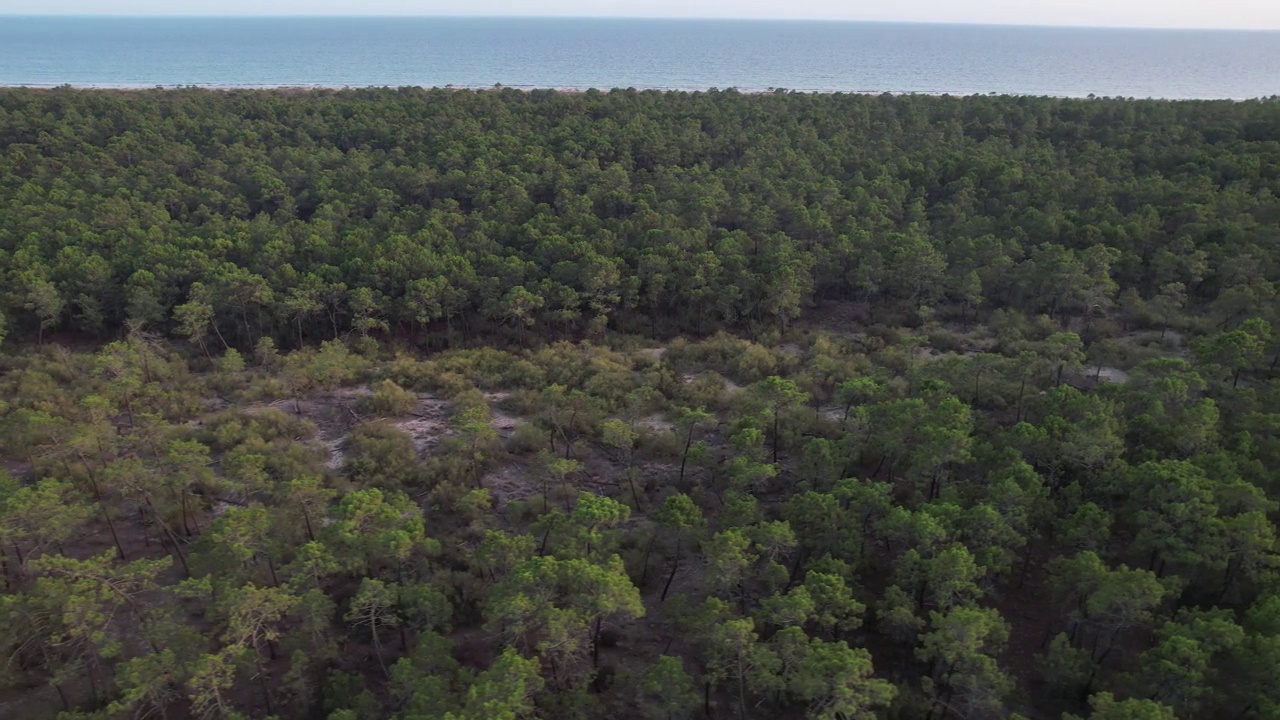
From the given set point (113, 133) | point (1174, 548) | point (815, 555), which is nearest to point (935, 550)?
point (815, 555)

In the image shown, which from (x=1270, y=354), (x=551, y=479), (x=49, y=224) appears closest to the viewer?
(x=551, y=479)

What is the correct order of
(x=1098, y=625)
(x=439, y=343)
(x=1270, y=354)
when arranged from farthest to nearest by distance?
1. (x=439, y=343)
2. (x=1270, y=354)
3. (x=1098, y=625)

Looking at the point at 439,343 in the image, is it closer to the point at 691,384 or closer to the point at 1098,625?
the point at 691,384

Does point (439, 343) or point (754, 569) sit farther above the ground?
point (439, 343)

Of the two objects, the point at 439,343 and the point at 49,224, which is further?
the point at 49,224

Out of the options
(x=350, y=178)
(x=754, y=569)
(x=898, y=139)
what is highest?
(x=898, y=139)

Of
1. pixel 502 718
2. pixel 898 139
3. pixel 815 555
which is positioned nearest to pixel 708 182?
pixel 898 139
